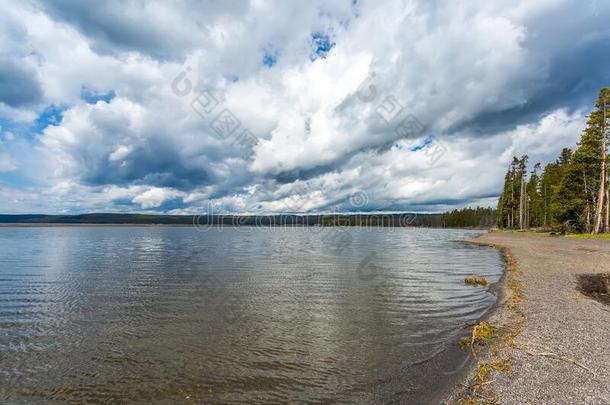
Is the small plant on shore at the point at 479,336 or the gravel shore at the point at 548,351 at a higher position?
the gravel shore at the point at 548,351

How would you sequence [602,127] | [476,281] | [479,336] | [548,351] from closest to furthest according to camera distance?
[548,351] → [479,336] → [476,281] → [602,127]

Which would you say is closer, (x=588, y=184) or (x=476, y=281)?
(x=476, y=281)

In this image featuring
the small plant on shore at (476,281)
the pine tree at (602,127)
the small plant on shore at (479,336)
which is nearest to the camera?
the small plant on shore at (479,336)

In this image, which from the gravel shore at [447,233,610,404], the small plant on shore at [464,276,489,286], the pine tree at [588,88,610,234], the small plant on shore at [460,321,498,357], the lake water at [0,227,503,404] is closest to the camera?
the gravel shore at [447,233,610,404]

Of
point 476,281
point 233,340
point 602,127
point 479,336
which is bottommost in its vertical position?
point 476,281

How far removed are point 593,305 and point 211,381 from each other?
17731mm

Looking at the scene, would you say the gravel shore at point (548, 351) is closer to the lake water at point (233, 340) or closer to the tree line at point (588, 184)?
the lake water at point (233, 340)

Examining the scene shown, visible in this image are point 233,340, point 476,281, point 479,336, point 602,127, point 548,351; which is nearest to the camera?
point 548,351

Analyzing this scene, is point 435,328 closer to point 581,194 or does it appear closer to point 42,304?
point 42,304

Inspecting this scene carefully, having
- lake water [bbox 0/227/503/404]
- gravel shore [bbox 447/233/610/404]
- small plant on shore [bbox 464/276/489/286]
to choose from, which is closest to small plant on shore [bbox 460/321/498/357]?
gravel shore [bbox 447/233/610/404]

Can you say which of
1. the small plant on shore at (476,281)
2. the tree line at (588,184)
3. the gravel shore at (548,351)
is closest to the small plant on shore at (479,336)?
the gravel shore at (548,351)

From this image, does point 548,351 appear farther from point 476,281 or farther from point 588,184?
point 588,184

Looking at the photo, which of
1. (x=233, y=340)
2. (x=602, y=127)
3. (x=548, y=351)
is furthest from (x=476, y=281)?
(x=602, y=127)

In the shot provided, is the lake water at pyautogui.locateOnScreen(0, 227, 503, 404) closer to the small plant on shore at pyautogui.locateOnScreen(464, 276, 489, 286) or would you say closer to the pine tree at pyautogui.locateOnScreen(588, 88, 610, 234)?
the small plant on shore at pyautogui.locateOnScreen(464, 276, 489, 286)
